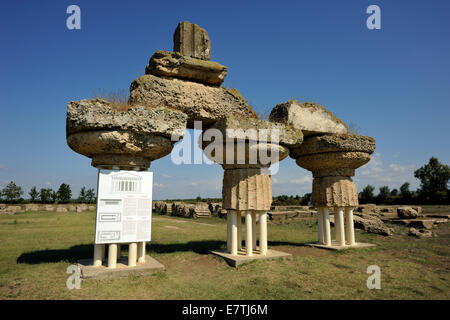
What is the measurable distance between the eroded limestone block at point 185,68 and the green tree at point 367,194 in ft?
108

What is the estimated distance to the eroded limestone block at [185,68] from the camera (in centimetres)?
588

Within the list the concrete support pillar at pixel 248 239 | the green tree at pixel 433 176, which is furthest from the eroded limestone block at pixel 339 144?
the green tree at pixel 433 176

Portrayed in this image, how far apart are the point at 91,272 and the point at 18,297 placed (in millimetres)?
1098

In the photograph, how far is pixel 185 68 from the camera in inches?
241

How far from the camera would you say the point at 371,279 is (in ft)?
16.3

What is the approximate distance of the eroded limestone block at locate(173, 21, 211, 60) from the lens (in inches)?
249

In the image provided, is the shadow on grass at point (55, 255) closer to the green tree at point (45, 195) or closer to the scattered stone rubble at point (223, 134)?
the scattered stone rubble at point (223, 134)

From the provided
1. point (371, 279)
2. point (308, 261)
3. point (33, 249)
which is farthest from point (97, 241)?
point (371, 279)

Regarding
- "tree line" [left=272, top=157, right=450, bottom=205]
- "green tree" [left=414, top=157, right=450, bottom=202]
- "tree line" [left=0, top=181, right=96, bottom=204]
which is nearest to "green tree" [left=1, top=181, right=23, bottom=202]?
"tree line" [left=0, top=181, right=96, bottom=204]

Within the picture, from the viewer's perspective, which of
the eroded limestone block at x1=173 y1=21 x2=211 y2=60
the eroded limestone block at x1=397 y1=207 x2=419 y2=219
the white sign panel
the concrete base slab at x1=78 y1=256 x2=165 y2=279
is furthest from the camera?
the eroded limestone block at x1=397 y1=207 x2=419 y2=219

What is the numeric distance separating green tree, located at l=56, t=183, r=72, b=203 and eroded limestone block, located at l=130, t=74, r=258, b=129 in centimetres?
4271

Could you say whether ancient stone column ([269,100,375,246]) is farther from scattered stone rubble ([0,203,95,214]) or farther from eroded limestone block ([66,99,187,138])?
scattered stone rubble ([0,203,95,214])

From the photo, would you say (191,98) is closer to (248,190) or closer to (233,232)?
(248,190)

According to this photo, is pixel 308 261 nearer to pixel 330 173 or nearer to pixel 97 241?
pixel 330 173
